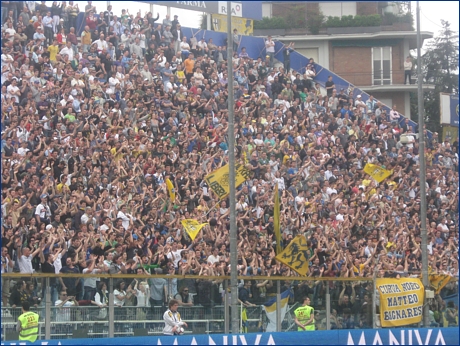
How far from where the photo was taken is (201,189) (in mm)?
26156

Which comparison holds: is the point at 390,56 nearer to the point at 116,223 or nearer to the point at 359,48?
the point at 359,48

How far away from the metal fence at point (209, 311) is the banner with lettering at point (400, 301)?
0.25m

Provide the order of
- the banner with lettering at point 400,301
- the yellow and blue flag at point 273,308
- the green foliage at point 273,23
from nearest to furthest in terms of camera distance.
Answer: the yellow and blue flag at point 273,308 < the banner with lettering at point 400,301 < the green foliage at point 273,23

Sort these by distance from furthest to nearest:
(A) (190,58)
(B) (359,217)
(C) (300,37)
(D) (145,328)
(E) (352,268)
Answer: (C) (300,37) < (A) (190,58) < (B) (359,217) < (E) (352,268) < (D) (145,328)

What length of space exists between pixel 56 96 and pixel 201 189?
14.5 ft

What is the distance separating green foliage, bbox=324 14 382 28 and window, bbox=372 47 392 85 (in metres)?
1.25

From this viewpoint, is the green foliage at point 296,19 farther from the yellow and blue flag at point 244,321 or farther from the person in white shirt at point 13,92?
the yellow and blue flag at point 244,321

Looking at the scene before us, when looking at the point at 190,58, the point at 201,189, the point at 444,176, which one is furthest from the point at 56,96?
the point at 444,176

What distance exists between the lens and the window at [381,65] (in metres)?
48.6

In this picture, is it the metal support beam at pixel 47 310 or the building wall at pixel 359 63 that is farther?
the building wall at pixel 359 63

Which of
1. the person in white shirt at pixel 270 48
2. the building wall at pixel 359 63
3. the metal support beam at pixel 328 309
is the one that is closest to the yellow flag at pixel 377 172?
the person in white shirt at pixel 270 48

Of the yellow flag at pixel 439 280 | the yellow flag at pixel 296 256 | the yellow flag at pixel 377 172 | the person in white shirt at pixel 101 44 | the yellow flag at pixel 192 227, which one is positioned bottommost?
the yellow flag at pixel 439 280

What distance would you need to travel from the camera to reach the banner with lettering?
2181 cm

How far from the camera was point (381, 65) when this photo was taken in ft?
160
